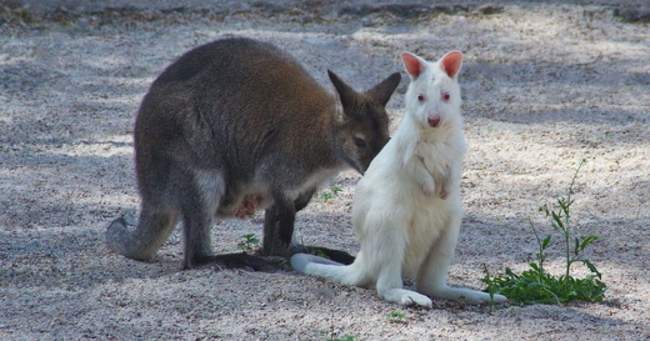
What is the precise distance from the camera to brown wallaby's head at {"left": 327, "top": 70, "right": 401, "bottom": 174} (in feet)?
19.7

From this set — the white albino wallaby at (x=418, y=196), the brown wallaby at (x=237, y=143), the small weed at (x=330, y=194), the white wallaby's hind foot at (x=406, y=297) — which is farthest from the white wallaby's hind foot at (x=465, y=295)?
the small weed at (x=330, y=194)

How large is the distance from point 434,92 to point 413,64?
16 cm

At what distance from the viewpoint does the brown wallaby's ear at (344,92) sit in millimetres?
5969

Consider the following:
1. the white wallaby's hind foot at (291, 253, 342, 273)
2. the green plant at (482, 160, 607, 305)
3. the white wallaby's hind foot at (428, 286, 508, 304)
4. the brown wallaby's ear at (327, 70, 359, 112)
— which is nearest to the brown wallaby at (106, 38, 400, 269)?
the brown wallaby's ear at (327, 70, 359, 112)

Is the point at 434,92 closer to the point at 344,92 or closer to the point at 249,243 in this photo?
the point at 344,92

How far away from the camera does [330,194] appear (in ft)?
24.8

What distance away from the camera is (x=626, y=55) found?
32.4ft

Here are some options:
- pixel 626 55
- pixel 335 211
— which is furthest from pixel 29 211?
pixel 626 55

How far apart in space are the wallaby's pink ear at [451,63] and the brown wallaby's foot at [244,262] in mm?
1369

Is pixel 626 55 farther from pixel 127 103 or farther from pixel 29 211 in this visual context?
pixel 29 211

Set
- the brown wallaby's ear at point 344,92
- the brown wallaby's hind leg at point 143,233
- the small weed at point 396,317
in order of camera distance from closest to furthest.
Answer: the small weed at point 396,317, the brown wallaby's ear at point 344,92, the brown wallaby's hind leg at point 143,233

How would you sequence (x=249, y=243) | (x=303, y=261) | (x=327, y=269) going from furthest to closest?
(x=249, y=243)
(x=303, y=261)
(x=327, y=269)

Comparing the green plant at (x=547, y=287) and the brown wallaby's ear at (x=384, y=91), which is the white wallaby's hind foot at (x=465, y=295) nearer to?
the green plant at (x=547, y=287)

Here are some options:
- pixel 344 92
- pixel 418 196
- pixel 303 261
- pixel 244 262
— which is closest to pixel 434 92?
pixel 418 196
